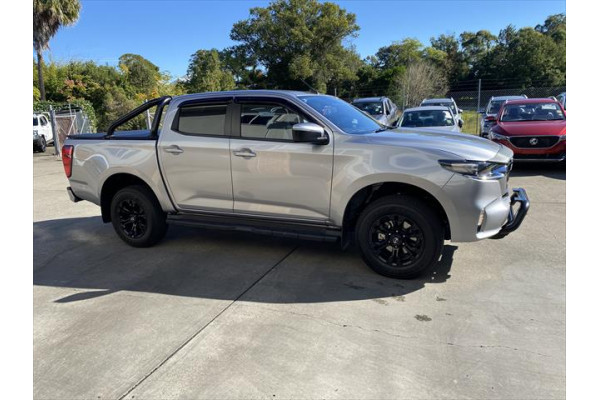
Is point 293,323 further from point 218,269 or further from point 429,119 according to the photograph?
point 429,119

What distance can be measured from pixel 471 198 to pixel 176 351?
2.72 metres

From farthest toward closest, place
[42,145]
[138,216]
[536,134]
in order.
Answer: [42,145] < [536,134] < [138,216]

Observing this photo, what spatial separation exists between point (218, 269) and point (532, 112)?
920 centimetres

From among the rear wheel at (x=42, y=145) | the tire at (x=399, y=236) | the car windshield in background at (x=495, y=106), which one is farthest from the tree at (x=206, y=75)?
the tire at (x=399, y=236)

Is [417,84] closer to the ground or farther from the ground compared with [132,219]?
farther from the ground

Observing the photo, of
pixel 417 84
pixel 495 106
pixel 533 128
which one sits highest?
pixel 417 84

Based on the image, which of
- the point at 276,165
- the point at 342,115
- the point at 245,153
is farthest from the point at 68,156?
the point at 342,115

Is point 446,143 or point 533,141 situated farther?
point 533,141

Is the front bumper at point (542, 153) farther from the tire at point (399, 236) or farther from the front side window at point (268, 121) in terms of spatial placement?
the front side window at point (268, 121)

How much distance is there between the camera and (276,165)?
441 cm

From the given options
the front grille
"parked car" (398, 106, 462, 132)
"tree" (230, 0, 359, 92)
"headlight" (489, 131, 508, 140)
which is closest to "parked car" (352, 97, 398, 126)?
"parked car" (398, 106, 462, 132)

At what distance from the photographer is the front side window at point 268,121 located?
14.7 ft

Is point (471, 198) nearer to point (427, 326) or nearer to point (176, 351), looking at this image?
point (427, 326)

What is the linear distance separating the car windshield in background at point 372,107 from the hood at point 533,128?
633cm
